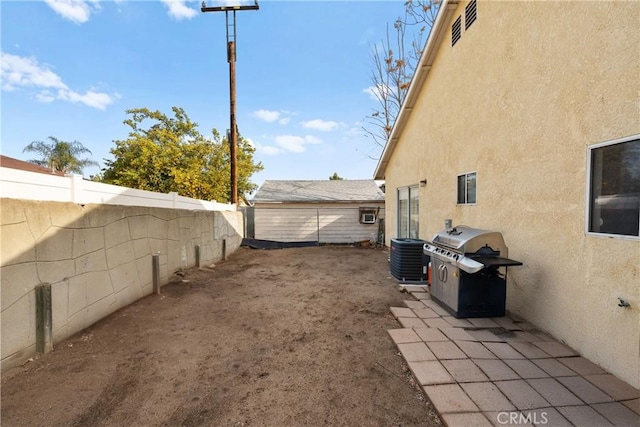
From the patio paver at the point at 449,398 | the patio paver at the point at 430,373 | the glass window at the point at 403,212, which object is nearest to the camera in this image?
the patio paver at the point at 449,398

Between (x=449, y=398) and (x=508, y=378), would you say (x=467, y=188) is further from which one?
(x=449, y=398)

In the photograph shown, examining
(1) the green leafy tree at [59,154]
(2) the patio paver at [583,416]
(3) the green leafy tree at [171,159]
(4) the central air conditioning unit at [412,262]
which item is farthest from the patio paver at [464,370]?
(1) the green leafy tree at [59,154]

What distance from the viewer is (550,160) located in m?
3.12

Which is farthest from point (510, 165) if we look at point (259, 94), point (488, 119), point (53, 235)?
point (259, 94)

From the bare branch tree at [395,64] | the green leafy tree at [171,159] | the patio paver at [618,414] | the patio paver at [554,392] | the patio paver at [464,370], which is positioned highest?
the bare branch tree at [395,64]

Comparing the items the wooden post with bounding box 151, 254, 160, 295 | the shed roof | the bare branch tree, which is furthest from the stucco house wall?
the bare branch tree

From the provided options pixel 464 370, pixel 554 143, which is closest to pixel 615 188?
pixel 554 143

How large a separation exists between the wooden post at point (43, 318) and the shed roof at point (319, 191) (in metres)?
10.1

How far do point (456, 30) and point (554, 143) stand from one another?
381 centimetres

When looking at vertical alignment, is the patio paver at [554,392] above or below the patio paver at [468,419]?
below

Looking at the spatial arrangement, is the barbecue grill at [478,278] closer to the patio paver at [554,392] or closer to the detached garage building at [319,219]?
the patio paver at [554,392]

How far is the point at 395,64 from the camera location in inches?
567

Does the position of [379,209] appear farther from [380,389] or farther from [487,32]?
[380,389]

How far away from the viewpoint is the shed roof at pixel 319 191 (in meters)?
12.9
